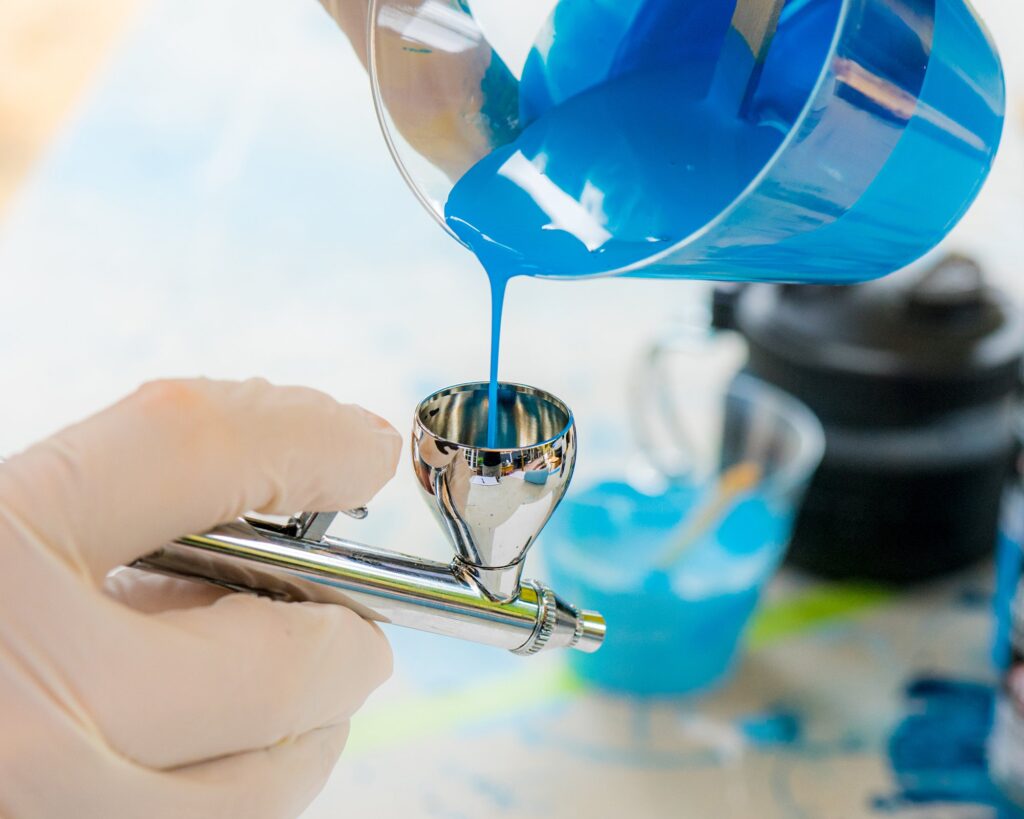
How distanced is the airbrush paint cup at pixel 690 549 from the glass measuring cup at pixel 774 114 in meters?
0.45

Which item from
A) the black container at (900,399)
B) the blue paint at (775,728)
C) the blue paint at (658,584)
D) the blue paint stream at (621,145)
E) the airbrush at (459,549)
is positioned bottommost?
the blue paint at (775,728)

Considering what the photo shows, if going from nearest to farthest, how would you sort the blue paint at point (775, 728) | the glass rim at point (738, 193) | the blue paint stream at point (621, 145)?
the glass rim at point (738, 193) < the blue paint stream at point (621, 145) < the blue paint at point (775, 728)

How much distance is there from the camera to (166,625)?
49cm

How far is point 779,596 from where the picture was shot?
1.07 m

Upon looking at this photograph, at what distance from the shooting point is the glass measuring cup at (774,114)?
1.38 ft

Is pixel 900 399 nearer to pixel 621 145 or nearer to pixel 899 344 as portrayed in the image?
pixel 899 344

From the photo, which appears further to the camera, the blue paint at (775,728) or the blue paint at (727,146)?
the blue paint at (775,728)

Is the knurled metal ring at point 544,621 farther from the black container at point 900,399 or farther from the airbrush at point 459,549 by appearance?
the black container at point 900,399

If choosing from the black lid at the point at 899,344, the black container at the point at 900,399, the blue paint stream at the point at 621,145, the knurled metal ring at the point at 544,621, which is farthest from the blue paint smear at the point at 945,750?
the blue paint stream at the point at 621,145

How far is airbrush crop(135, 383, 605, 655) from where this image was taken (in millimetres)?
496

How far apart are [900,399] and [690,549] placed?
0.75 ft

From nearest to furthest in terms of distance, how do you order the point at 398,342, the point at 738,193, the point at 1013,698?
the point at 738,193
the point at 1013,698
the point at 398,342

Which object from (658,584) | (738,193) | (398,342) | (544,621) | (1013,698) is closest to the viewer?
(738,193)

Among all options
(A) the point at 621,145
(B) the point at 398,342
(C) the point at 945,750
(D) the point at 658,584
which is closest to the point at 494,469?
(A) the point at 621,145
